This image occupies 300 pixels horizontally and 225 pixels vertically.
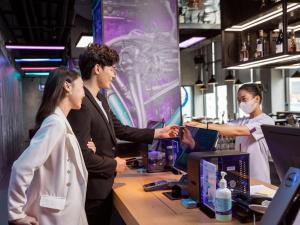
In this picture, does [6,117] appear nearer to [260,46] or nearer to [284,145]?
[260,46]

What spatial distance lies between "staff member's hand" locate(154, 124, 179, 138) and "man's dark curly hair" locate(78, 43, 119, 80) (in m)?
0.79

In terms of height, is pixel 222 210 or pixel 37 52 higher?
pixel 37 52

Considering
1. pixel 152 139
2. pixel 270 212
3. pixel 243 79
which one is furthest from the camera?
pixel 243 79

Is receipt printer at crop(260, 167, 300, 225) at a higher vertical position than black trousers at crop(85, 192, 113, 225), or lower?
higher

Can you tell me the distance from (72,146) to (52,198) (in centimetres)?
31

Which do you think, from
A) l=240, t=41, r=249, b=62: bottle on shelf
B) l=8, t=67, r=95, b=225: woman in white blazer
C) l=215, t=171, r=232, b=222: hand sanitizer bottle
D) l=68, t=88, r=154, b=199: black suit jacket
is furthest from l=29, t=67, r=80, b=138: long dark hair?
l=240, t=41, r=249, b=62: bottle on shelf

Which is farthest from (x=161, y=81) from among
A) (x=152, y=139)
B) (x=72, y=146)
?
(x=72, y=146)

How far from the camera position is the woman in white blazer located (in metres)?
2.00

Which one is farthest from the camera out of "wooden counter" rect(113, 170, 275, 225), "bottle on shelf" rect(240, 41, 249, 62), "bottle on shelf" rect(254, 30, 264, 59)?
"bottle on shelf" rect(240, 41, 249, 62)

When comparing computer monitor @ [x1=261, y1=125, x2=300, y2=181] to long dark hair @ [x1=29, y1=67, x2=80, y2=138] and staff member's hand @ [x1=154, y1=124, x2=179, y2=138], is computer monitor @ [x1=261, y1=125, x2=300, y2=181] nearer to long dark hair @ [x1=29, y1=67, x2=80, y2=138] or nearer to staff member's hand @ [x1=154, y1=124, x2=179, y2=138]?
long dark hair @ [x1=29, y1=67, x2=80, y2=138]

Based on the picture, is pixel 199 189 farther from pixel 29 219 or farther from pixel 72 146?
pixel 29 219

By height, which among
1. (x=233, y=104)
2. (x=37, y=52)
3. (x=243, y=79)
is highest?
(x=37, y=52)

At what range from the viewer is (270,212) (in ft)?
4.85

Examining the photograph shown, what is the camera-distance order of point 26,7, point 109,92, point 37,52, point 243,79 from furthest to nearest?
point 243,79 → point 37,52 → point 26,7 → point 109,92
